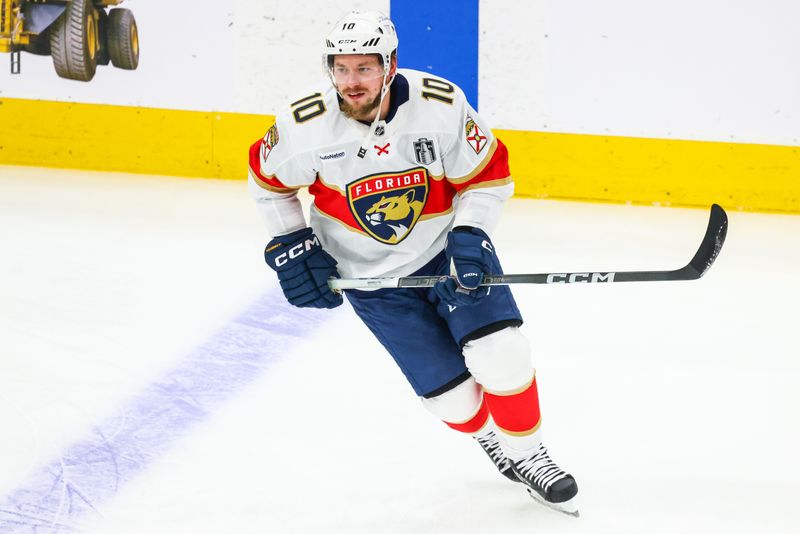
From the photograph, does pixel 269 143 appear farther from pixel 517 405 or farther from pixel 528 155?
pixel 528 155

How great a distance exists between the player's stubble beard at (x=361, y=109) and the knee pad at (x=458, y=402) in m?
0.68

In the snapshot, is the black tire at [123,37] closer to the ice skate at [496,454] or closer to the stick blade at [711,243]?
the ice skate at [496,454]

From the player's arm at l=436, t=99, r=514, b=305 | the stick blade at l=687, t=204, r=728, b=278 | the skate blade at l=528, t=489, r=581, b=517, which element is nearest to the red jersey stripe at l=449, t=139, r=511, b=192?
the player's arm at l=436, t=99, r=514, b=305

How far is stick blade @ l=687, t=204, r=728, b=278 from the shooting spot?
2365 millimetres

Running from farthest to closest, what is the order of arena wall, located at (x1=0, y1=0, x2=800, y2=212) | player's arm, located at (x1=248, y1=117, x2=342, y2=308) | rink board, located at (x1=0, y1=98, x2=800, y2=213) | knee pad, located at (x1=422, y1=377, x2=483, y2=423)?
rink board, located at (x1=0, y1=98, x2=800, y2=213)
arena wall, located at (x1=0, y1=0, x2=800, y2=212)
knee pad, located at (x1=422, y1=377, x2=483, y2=423)
player's arm, located at (x1=248, y1=117, x2=342, y2=308)

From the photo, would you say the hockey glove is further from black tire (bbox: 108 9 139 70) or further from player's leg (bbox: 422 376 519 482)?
black tire (bbox: 108 9 139 70)

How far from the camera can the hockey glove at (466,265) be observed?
92.2 inches

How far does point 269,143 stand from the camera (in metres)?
2.42

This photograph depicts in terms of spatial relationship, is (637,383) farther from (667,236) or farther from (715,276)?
(667,236)

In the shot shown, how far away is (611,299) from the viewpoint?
417 centimetres

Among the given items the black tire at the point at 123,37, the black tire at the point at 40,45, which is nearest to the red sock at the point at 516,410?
the black tire at the point at 123,37

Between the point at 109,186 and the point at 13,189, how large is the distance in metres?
0.47

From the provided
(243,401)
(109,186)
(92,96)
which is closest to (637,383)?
(243,401)

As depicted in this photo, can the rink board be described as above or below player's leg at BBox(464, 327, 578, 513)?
below
